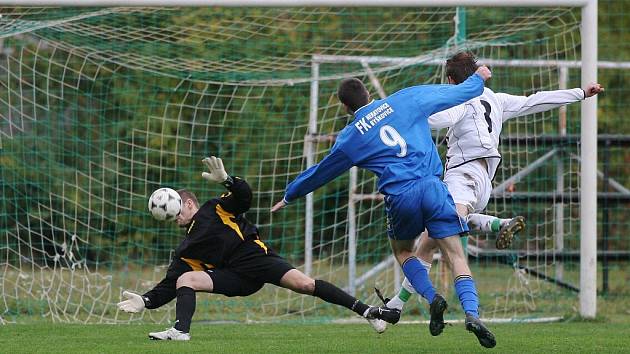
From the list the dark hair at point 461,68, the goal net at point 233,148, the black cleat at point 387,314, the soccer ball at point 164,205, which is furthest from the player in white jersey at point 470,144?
the goal net at point 233,148

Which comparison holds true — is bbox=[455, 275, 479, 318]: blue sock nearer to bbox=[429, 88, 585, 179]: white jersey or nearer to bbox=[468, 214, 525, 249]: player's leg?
bbox=[468, 214, 525, 249]: player's leg

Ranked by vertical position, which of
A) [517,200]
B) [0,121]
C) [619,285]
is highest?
[0,121]

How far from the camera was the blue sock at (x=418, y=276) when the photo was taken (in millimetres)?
7604

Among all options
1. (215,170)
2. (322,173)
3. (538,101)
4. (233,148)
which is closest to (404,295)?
(322,173)

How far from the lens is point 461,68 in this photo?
27.5ft

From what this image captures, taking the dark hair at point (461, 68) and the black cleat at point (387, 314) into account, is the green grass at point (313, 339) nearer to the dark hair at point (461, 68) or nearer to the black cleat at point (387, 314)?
the black cleat at point (387, 314)

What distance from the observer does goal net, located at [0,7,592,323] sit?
1155 cm

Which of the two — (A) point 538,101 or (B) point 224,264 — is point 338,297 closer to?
Result: (B) point 224,264

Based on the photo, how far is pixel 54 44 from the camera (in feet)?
36.9

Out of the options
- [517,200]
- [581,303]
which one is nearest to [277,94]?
[517,200]

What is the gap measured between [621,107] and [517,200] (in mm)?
6888

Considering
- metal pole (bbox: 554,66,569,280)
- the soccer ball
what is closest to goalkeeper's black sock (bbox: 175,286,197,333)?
the soccer ball

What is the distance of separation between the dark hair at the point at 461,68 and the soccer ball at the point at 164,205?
2233mm

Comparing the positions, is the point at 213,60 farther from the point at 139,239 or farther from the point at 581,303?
the point at 581,303
